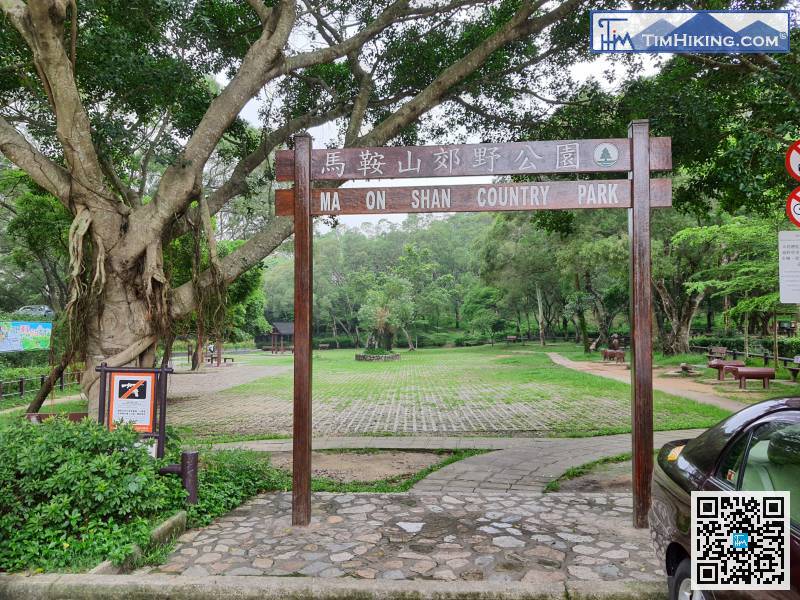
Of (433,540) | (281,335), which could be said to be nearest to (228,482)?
(433,540)

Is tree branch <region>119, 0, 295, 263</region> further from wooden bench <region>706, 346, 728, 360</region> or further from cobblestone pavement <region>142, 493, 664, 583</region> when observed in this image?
wooden bench <region>706, 346, 728, 360</region>

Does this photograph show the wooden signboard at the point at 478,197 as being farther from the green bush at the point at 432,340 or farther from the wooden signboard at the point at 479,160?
the green bush at the point at 432,340

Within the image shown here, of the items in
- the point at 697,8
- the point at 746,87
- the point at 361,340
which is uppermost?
the point at 697,8

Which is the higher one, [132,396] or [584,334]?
[132,396]

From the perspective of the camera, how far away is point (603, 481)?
6699 mm

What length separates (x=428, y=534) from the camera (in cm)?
488

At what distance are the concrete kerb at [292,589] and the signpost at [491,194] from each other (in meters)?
1.42

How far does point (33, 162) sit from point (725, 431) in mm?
6543

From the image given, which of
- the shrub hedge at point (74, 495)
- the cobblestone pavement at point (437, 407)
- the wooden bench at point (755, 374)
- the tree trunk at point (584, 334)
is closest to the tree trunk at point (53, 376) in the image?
the shrub hedge at point (74, 495)

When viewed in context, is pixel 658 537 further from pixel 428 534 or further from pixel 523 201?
pixel 523 201

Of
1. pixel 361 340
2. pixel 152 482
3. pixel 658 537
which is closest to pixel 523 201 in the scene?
pixel 658 537

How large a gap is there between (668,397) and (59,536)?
527 inches

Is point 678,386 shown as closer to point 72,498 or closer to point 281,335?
point 72,498

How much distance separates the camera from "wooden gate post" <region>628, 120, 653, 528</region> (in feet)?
16.4
